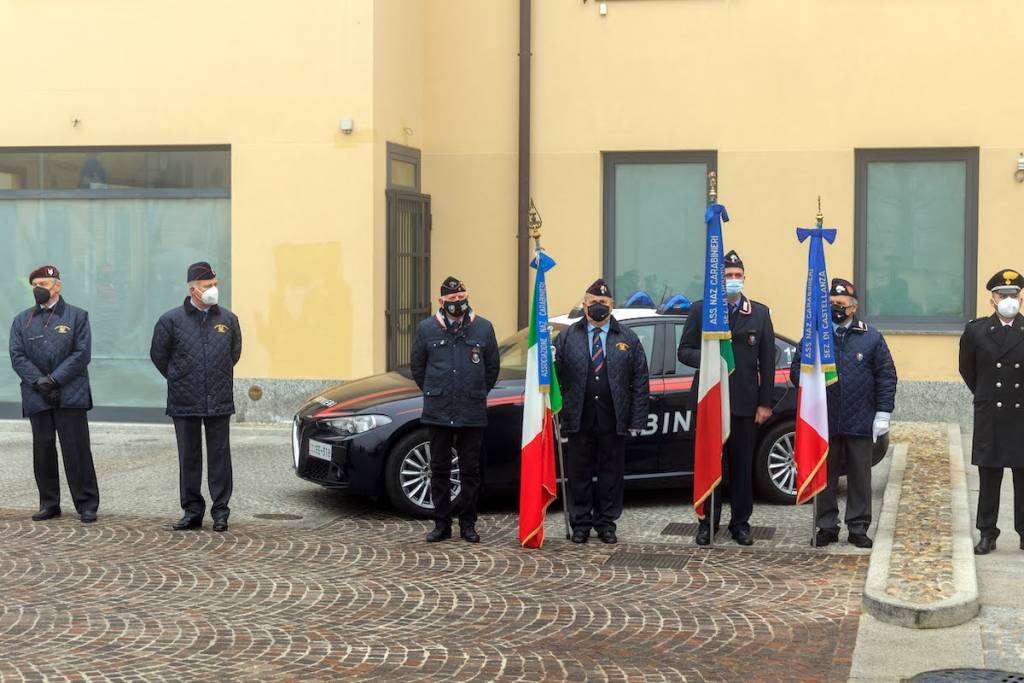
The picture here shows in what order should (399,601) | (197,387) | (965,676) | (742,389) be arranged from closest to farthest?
1. (965,676)
2. (399,601)
3. (742,389)
4. (197,387)

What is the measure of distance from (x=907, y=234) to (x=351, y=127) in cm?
612

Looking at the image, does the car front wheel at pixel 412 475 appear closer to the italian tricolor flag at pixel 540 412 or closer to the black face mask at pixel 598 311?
the italian tricolor flag at pixel 540 412

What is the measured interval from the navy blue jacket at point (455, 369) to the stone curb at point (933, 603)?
9.05 feet

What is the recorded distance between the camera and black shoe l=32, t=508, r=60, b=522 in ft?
34.0

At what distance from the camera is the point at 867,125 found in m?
15.5

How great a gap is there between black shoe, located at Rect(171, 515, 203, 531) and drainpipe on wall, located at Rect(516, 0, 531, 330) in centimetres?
684

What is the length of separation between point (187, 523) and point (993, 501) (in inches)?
211

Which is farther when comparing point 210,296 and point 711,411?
point 210,296

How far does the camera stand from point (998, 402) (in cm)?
907

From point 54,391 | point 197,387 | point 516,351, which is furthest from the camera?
point 516,351

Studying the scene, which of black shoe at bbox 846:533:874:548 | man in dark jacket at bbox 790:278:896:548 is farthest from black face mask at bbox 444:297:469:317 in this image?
black shoe at bbox 846:533:874:548

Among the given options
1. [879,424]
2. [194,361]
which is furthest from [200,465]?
[879,424]

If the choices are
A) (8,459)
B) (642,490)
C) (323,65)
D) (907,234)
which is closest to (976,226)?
(907,234)

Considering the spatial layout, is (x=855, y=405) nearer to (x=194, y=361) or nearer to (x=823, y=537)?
(x=823, y=537)
